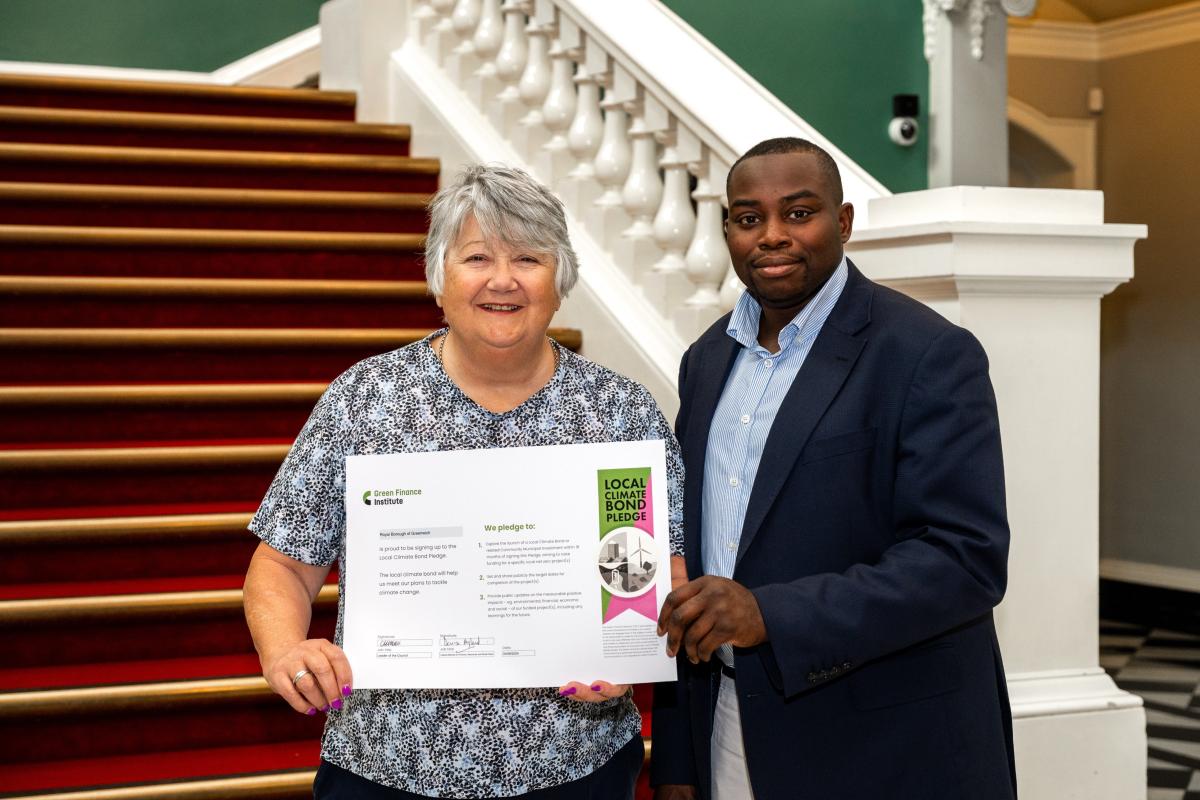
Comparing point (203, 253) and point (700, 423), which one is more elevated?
point (203, 253)

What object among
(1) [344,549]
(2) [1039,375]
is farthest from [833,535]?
(2) [1039,375]

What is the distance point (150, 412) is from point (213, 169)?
1511 mm

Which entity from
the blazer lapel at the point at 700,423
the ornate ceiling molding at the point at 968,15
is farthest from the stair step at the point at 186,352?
the ornate ceiling molding at the point at 968,15

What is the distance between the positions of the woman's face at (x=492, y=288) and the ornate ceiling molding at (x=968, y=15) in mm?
5438

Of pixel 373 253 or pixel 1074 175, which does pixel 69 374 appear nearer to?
pixel 373 253

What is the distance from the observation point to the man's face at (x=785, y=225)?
1.69 metres

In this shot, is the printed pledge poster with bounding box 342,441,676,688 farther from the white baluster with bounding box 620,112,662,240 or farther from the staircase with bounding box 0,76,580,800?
the white baluster with bounding box 620,112,662,240

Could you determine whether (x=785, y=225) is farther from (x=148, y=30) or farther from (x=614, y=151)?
(x=148, y=30)

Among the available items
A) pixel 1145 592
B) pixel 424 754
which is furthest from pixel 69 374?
pixel 1145 592

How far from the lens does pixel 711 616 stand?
1.50m

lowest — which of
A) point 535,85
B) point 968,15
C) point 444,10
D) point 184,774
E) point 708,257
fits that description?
point 184,774

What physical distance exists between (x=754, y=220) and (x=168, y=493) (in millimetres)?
2267

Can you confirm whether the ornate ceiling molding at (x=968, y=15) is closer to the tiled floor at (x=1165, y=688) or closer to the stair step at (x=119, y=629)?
the tiled floor at (x=1165, y=688)

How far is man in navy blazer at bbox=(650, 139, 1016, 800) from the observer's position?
1551 mm
